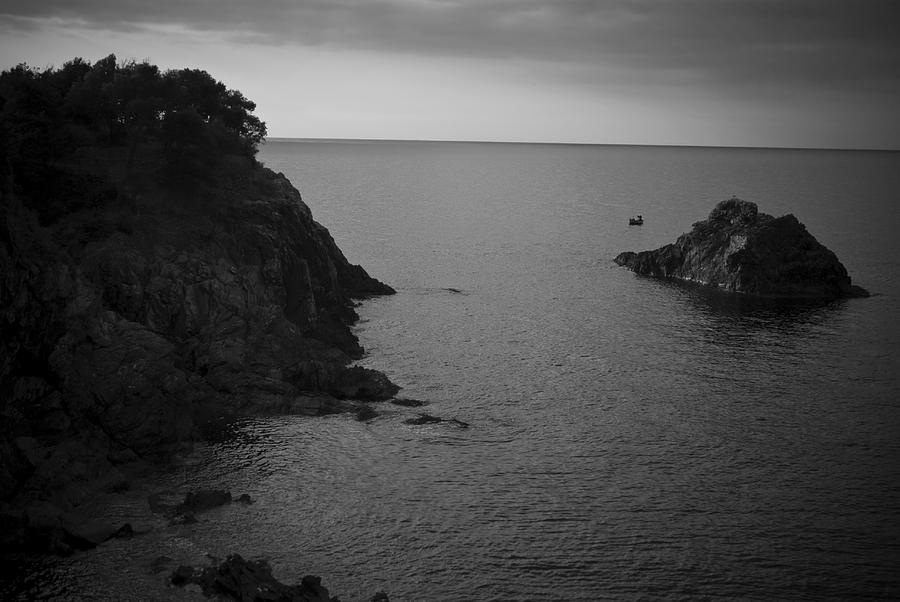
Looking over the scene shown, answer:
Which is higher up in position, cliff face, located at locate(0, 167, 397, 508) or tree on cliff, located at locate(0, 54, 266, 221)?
tree on cliff, located at locate(0, 54, 266, 221)

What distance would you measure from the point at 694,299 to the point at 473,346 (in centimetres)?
4041

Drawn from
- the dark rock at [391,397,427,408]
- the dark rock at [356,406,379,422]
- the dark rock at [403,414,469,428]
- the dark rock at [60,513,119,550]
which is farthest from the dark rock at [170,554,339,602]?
the dark rock at [391,397,427,408]

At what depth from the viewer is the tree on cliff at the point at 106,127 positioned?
2859 inches

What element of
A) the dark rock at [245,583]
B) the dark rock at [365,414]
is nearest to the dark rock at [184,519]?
the dark rock at [245,583]

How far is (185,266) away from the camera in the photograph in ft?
234

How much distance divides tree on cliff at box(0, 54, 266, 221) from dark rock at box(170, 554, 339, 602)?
43894mm

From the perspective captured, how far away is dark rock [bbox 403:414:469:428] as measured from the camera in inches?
2419

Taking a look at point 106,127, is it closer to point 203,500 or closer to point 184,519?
point 203,500

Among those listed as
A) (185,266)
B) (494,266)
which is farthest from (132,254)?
(494,266)

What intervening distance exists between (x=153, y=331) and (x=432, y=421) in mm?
25095

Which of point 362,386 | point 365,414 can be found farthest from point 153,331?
point 365,414

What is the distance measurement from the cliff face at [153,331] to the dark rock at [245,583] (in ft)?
45.1

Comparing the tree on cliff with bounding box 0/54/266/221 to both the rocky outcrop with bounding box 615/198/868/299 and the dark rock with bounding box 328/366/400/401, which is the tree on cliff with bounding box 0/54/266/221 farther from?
the rocky outcrop with bounding box 615/198/868/299

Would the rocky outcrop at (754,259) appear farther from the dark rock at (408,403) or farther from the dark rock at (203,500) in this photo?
the dark rock at (203,500)
